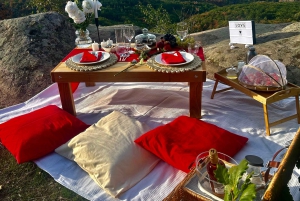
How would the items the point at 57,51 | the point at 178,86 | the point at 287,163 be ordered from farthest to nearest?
the point at 57,51, the point at 178,86, the point at 287,163

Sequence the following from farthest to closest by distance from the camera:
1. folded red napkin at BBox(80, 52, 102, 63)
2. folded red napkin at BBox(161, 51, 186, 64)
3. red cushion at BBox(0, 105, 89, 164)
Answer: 1. folded red napkin at BBox(80, 52, 102, 63)
2. folded red napkin at BBox(161, 51, 186, 64)
3. red cushion at BBox(0, 105, 89, 164)

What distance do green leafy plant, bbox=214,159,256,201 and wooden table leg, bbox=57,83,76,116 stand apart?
77.1 inches

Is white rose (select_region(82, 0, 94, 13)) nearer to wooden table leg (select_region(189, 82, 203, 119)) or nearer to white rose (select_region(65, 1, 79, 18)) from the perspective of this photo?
white rose (select_region(65, 1, 79, 18))

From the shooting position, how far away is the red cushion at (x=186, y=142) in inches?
91.1

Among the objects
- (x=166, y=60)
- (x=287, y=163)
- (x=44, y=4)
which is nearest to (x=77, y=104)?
(x=166, y=60)

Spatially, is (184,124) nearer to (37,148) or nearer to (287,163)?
(37,148)

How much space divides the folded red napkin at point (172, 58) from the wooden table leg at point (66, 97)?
3.01 feet

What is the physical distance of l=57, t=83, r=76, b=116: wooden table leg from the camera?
9.64ft

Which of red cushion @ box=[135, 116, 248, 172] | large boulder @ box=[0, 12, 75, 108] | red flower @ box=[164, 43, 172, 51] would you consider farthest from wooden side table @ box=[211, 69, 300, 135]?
large boulder @ box=[0, 12, 75, 108]

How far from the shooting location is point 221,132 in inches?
99.7

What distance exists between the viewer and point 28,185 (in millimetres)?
2363

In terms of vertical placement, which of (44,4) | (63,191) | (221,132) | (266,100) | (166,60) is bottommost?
(63,191)

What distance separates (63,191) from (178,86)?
6.26 feet

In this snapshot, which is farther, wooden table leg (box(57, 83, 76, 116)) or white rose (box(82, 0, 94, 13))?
white rose (box(82, 0, 94, 13))
